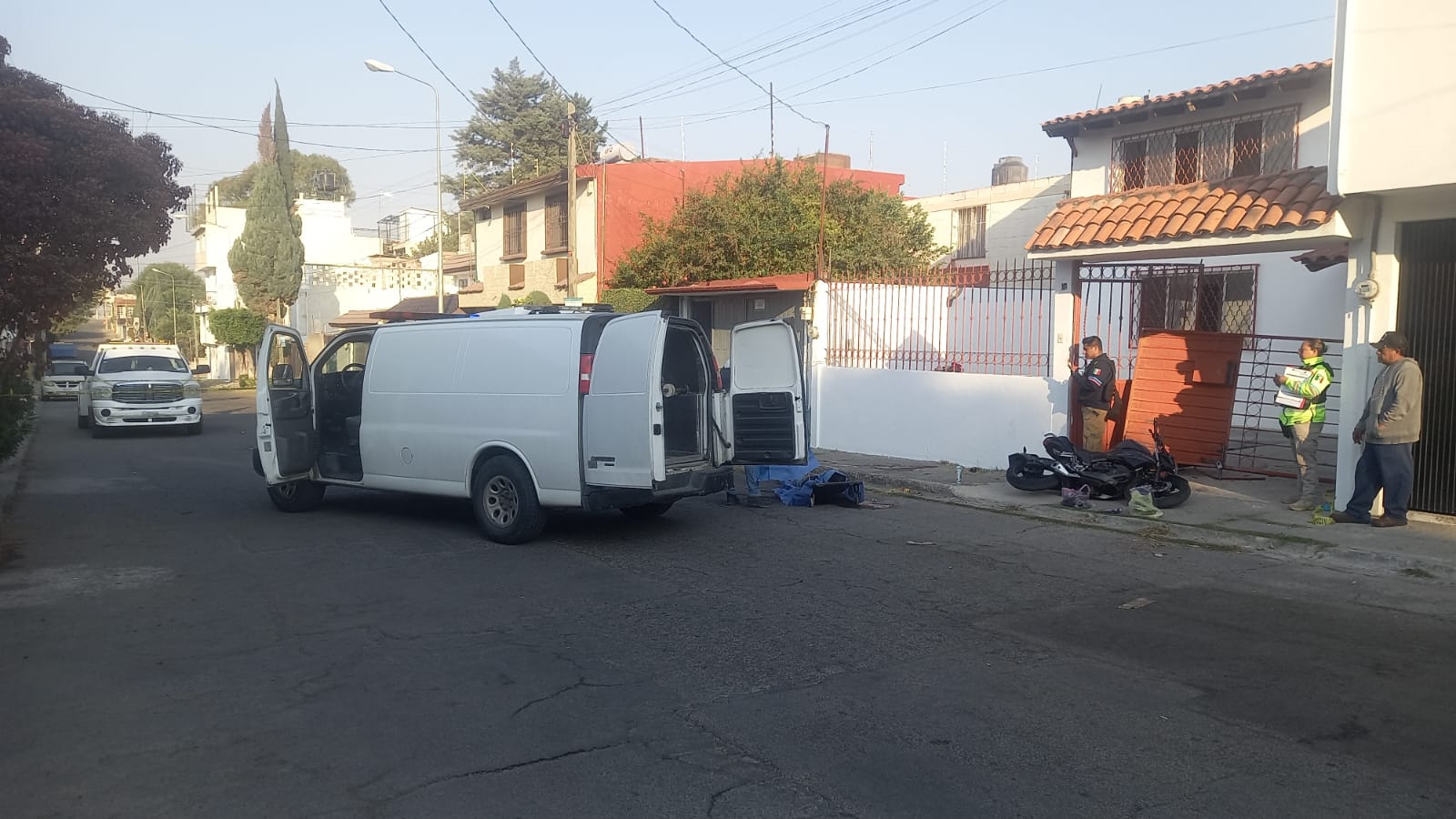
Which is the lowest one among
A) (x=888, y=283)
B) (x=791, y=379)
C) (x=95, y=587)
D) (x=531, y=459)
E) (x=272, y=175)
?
(x=95, y=587)

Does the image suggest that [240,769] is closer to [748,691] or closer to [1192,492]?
[748,691]

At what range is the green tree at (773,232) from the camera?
2200 cm

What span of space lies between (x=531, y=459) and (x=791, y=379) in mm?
2789

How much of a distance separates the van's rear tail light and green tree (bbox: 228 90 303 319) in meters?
38.5

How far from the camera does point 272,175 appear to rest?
4369 cm

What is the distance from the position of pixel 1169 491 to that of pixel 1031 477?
1514mm

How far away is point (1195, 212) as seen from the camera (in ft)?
37.5

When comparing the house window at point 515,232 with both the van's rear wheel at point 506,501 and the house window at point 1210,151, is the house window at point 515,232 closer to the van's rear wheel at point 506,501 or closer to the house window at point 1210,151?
the house window at point 1210,151

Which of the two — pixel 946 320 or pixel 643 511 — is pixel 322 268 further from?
pixel 643 511

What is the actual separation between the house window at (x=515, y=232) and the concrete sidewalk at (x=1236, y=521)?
20851 mm

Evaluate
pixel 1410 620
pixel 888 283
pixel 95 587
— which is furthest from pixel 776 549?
pixel 888 283

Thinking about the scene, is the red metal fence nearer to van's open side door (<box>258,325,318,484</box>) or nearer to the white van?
the white van

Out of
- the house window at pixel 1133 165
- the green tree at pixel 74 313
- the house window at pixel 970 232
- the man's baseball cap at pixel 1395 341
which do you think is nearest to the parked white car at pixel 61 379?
the green tree at pixel 74 313

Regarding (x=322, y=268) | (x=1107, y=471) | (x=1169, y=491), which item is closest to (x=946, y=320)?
(x=1107, y=471)
